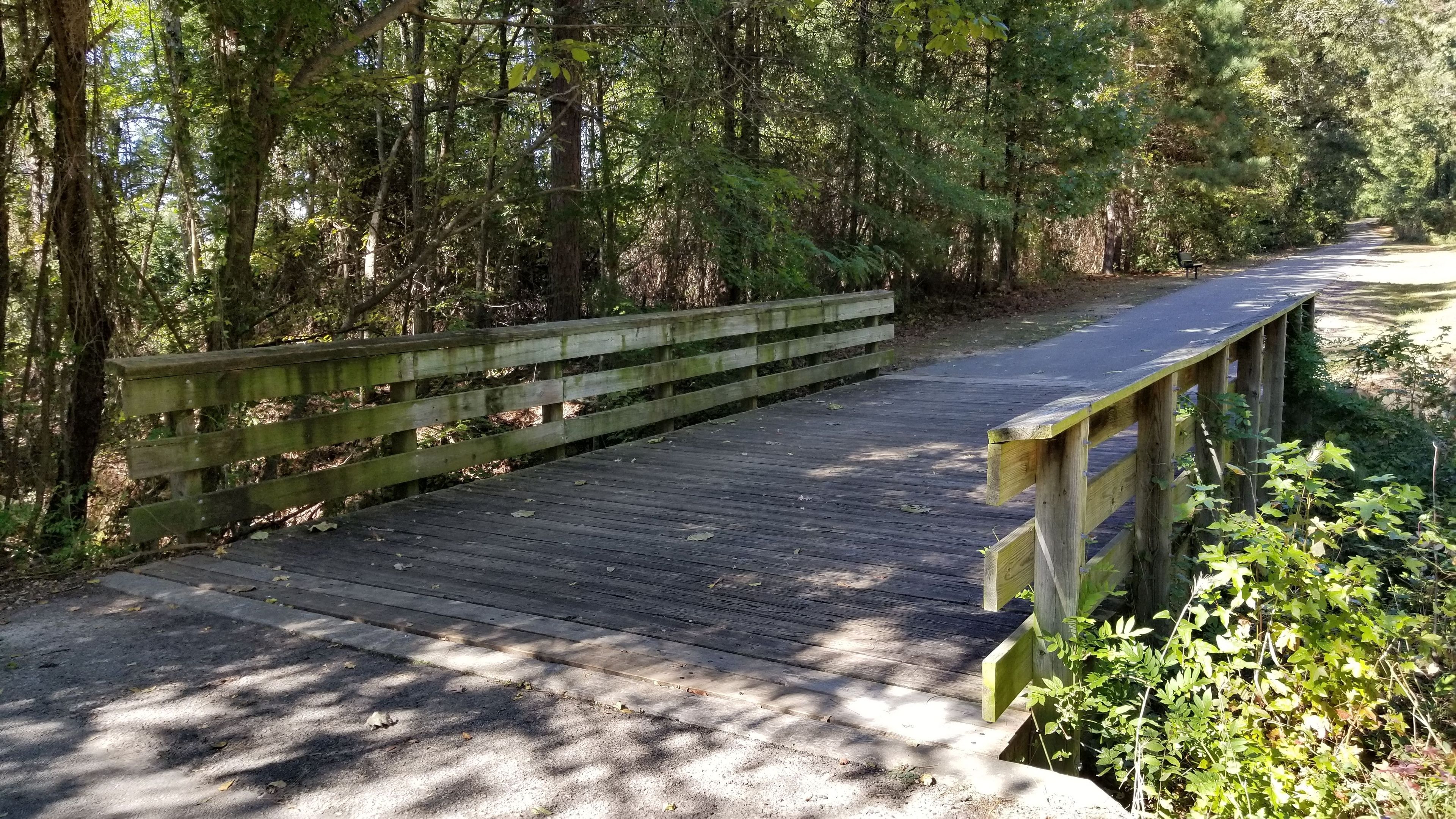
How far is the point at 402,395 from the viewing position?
19.8 ft

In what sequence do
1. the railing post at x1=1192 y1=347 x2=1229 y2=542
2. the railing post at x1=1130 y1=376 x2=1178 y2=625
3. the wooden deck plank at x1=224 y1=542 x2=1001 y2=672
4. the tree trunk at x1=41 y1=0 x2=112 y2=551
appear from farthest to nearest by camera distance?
the railing post at x1=1192 y1=347 x2=1229 y2=542
the tree trunk at x1=41 y1=0 x2=112 y2=551
the railing post at x1=1130 y1=376 x2=1178 y2=625
the wooden deck plank at x1=224 y1=542 x2=1001 y2=672

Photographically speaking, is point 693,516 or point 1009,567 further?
point 693,516

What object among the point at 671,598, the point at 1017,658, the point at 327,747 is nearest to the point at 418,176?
the point at 671,598

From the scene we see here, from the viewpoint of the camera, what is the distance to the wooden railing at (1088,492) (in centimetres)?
307

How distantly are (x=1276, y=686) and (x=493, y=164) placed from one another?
8.60 metres

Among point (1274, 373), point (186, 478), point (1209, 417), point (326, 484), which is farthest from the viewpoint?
point (1274, 373)

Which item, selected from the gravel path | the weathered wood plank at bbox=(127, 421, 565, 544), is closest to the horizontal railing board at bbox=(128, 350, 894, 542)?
the weathered wood plank at bbox=(127, 421, 565, 544)

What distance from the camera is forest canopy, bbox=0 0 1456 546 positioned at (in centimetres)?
608

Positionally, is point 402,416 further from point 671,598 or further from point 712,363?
point 712,363

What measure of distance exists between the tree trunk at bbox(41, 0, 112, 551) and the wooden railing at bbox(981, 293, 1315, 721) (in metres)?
4.68

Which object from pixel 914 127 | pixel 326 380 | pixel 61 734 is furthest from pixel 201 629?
→ pixel 914 127

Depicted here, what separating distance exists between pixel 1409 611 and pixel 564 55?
7474 millimetres

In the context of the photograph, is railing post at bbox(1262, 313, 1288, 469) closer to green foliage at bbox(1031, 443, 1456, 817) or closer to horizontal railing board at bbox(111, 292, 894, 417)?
horizontal railing board at bbox(111, 292, 894, 417)

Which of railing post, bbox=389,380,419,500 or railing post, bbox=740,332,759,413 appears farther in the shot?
railing post, bbox=740,332,759,413
